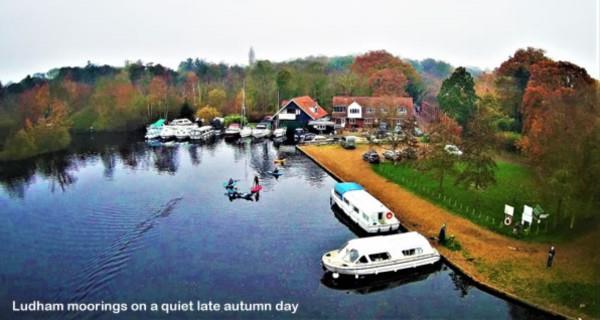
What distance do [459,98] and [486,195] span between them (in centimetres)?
2812

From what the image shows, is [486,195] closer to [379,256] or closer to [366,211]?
[366,211]

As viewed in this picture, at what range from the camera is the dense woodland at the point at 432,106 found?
22.8 m

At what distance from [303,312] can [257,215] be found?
10.8m

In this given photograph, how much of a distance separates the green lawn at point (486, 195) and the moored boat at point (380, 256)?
5.48 m

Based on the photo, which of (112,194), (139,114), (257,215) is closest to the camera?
(257,215)

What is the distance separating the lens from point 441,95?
56188mm

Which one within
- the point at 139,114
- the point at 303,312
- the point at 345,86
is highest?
the point at 345,86

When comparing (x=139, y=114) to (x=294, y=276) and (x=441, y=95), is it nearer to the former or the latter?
(x=441, y=95)

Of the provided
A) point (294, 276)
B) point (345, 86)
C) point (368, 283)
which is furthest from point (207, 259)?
point (345, 86)

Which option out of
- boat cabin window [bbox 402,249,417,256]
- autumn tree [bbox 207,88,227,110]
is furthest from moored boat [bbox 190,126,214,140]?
boat cabin window [bbox 402,249,417,256]

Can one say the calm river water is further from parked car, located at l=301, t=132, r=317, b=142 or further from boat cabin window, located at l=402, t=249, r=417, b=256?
parked car, located at l=301, t=132, r=317, b=142

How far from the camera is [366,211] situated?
2488 cm

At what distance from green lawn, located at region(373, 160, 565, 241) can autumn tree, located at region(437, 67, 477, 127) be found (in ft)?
59.1

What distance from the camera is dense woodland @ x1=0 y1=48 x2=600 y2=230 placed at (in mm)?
22781
